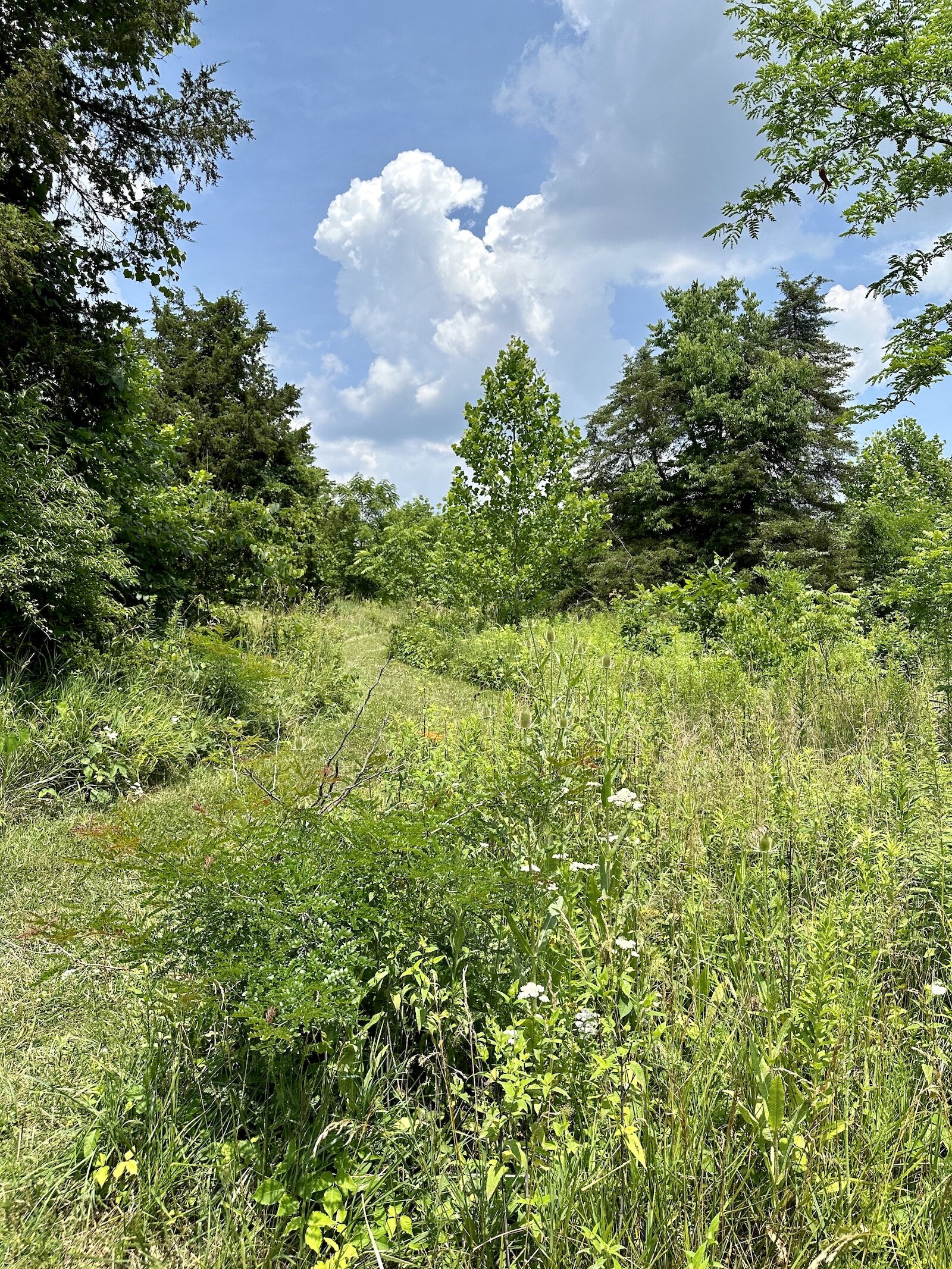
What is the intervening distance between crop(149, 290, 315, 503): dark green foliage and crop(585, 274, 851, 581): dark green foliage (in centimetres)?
1186

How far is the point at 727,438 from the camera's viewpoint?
70.9 ft

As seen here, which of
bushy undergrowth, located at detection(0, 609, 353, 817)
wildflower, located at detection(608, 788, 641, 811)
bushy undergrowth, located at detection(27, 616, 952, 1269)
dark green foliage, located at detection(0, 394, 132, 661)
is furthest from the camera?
dark green foliage, located at detection(0, 394, 132, 661)

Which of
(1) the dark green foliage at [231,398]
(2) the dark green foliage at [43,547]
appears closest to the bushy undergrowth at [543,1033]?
(2) the dark green foliage at [43,547]

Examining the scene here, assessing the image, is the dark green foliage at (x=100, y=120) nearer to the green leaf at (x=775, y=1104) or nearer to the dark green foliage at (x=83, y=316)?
the dark green foliage at (x=83, y=316)

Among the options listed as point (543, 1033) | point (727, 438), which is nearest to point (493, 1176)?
point (543, 1033)

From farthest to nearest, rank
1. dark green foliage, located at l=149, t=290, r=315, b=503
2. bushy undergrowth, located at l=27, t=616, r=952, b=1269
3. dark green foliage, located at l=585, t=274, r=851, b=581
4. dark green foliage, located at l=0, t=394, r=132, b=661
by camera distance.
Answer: dark green foliage, located at l=585, t=274, r=851, b=581, dark green foliage, located at l=149, t=290, r=315, b=503, dark green foliage, located at l=0, t=394, r=132, b=661, bushy undergrowth, located at l=27, t=616, r=952, b=1269

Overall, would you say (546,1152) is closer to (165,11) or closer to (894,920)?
(894,920)

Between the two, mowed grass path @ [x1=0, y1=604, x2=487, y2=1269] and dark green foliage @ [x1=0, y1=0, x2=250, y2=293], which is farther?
dark green foliage @ [x1=0, y1=0, x2=250, y2=293]

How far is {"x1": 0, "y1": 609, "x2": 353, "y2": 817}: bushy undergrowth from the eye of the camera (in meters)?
4.71

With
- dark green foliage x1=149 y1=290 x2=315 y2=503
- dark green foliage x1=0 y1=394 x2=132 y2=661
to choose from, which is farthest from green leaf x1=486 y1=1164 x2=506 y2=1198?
dark green foliage x1=149 y1=290 x2=315 y2=503

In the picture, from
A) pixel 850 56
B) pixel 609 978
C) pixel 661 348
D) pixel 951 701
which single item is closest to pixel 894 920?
pixel 609 978

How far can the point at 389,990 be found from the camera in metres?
2.04

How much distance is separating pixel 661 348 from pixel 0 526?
2416 cm

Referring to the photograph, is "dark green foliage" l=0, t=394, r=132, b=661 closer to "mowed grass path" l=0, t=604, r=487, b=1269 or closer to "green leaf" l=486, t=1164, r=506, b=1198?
"mowed grass path" l=0, t=604, r=487, b=1269
